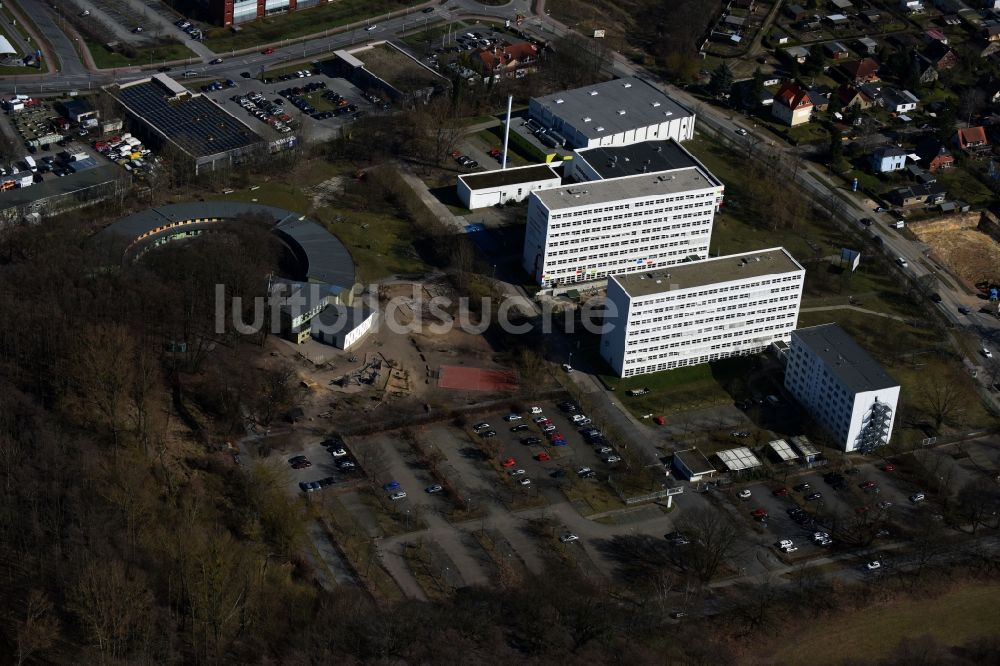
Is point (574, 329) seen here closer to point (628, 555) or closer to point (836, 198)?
point (628, 555)

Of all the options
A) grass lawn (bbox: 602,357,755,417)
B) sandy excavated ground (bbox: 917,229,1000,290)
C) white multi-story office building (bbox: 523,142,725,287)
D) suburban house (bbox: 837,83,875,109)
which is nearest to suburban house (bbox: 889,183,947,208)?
sandy excavated ground (bbox: 917,229,1000,290)

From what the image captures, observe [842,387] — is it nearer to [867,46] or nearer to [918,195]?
[918,195]

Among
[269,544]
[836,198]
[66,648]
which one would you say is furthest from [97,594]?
[836,198]

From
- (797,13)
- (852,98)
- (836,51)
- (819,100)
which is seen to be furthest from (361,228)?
(797,13)

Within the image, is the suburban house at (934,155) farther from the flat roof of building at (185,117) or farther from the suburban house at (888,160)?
the flat roof of building at (185,117)

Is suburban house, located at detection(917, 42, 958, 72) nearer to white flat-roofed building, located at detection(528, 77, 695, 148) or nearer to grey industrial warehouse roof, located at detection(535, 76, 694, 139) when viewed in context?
white flat-roofed building, located at detection(528, 77, 695, 148)
